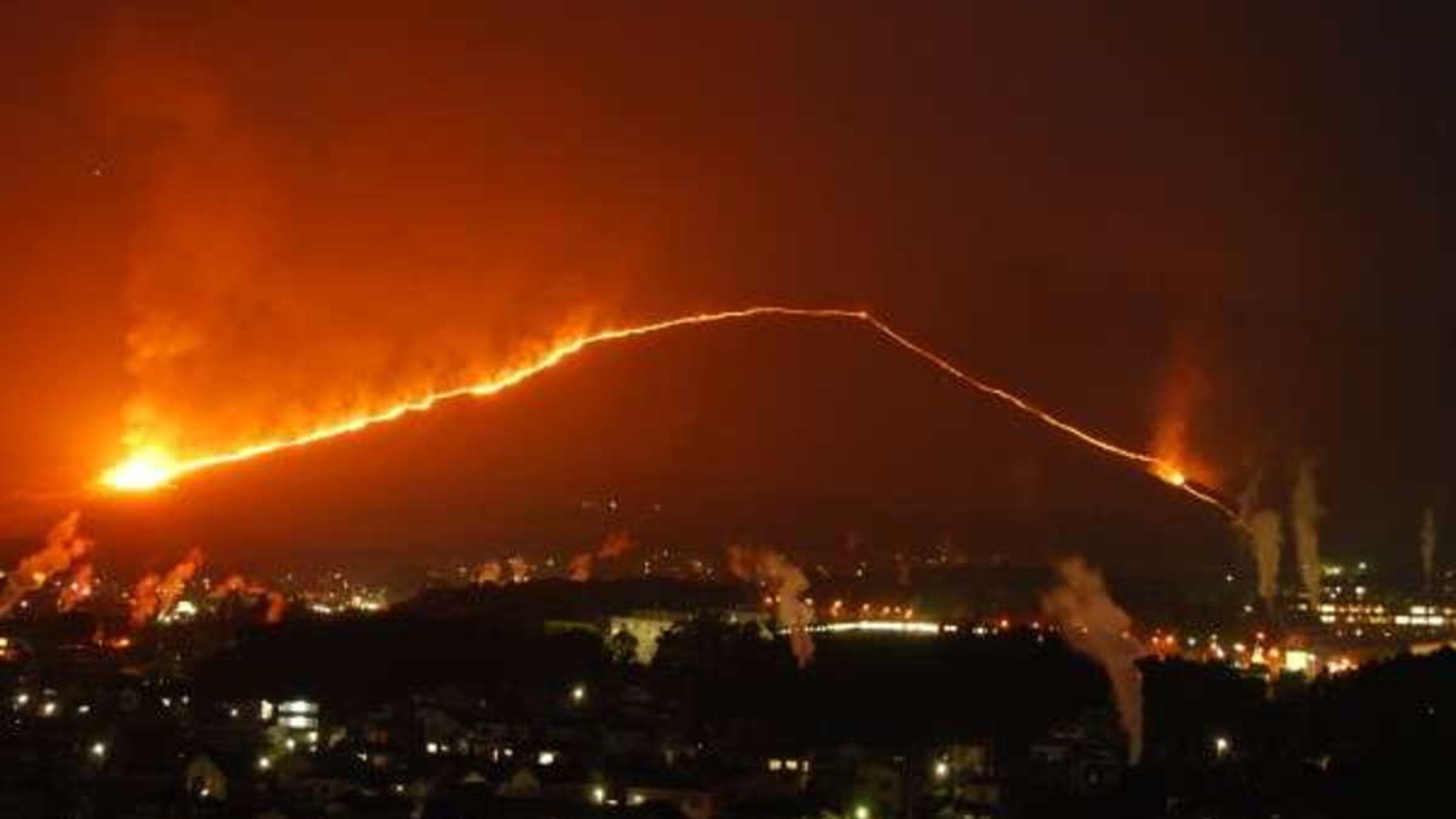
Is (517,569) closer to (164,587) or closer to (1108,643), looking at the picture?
(164,587)

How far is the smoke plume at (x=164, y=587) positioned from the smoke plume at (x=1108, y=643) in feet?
69.7

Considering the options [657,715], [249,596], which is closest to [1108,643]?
[657,715]

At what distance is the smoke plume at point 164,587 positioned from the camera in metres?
44.9

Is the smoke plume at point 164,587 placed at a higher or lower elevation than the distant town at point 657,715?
higher

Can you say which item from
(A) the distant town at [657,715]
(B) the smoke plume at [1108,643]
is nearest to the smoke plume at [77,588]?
(A) the distant town at [657,715]

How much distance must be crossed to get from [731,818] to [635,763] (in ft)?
9.72

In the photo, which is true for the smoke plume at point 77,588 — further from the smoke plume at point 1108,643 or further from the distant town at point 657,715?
the smoke plume at point 1108,643

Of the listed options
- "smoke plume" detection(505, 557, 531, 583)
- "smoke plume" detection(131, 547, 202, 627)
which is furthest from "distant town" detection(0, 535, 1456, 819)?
"smoke plume" detection(505, 557, 531, 583)

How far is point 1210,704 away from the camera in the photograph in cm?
2586

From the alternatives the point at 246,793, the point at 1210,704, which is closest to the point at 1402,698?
the point at 1210,704

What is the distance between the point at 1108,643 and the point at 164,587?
28.6 m

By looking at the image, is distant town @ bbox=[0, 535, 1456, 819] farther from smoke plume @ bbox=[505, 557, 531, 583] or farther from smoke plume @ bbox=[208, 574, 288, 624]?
smoke plume @ bbox=[505, 557, 531, 583]

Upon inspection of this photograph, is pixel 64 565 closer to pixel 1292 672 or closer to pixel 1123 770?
pixel 1292 672

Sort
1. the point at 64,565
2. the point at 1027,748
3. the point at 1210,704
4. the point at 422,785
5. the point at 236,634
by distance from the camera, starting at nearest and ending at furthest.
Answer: the point at 422,785
the point at 1027,748
the point at 1210,704
the point at 236,634
the point at 64,565
